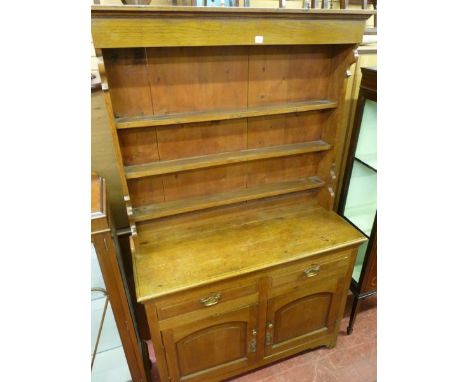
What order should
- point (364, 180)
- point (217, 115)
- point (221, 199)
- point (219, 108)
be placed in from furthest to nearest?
point (364, 180) → point (221, 199) → point (219, 108) → point (217, 115)

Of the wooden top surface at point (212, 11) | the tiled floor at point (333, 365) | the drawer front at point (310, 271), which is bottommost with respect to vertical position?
the tiled floor at point (333, 365)

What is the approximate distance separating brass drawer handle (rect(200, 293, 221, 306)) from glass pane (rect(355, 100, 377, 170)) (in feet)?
3.76

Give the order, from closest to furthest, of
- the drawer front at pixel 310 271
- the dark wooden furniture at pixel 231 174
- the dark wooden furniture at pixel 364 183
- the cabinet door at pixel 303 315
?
the dark wooden furniture at pixel 231 174
the drawer front at pixel 310 271
the cabinet door at pixel 303 315
the dark wooden furniture at pixel 364 183

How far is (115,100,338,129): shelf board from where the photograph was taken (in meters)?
1.27

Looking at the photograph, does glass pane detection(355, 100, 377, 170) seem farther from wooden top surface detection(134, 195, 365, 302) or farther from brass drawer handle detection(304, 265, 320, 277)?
brass drawer handle detection(304, 265, 320, 277)

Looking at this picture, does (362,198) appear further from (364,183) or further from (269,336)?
(269,336)

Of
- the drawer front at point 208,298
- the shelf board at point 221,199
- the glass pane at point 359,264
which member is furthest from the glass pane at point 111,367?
the glass pane at point 359,264

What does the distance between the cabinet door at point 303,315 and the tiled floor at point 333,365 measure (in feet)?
0.59

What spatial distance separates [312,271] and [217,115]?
90 centimetres

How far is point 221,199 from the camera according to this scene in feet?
5.26

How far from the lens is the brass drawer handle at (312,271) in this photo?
60.1 inches

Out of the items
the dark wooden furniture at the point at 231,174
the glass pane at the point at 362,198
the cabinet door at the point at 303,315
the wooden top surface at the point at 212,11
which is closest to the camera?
the wooden top surface at the point at 212,11

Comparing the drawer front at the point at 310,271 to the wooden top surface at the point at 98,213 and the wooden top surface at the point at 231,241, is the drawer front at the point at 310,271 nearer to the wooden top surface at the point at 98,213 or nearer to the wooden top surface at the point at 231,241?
the wooden top surface at the point at 231,241

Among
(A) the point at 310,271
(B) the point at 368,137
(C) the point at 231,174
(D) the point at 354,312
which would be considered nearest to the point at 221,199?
(C) the point at 231,174
